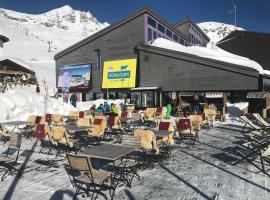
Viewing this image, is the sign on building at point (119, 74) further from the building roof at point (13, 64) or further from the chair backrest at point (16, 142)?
the chair backrest at point (16, 142)

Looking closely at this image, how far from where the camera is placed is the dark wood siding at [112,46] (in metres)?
32.8

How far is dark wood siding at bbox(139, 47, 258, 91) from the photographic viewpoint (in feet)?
83.7

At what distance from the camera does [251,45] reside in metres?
47.7

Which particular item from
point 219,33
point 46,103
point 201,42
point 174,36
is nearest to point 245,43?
point 201,42

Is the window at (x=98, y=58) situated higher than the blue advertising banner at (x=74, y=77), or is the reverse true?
the window at (x=98, y=58)

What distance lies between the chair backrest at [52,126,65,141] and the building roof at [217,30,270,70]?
1585 inches

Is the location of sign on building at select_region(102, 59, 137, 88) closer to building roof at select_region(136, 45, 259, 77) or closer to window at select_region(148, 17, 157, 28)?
building roof at select_region(136, 45, 259, 77)

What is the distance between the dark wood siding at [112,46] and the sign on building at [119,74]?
0.65 m

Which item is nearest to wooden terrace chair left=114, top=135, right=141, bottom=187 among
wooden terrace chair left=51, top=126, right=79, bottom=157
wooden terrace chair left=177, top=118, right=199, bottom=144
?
wooden terrace chair left=51, top=126, right=79, bottom=157

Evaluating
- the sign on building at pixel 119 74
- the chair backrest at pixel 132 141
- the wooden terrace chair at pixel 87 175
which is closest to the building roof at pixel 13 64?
the sign on building at pixel 119 74

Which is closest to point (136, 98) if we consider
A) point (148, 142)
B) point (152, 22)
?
point (152, 22)

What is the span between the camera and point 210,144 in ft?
41.7

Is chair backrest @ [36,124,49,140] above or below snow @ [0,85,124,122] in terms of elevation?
below

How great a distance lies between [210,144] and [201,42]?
4318 centimetres
